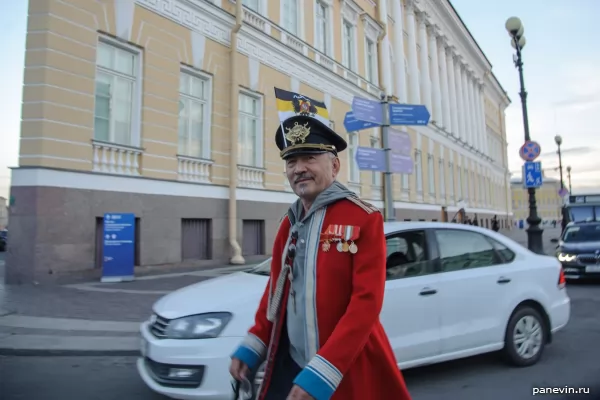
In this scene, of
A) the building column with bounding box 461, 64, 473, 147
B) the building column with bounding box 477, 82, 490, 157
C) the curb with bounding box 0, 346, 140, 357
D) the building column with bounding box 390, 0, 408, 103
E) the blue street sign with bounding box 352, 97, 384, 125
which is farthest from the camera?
the building column with bounding box 477, 82, 490, 157

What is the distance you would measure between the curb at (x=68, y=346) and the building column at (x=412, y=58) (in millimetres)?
26073

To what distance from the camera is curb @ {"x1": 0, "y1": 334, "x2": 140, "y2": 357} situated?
16.7ft

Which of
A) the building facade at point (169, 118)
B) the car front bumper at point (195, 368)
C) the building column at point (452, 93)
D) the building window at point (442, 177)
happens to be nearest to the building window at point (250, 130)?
the building facade at point (169, 118)

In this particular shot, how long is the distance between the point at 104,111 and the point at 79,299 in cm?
479

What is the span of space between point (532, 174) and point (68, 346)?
1402 cm

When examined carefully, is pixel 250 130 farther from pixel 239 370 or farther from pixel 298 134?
pixel 239 370

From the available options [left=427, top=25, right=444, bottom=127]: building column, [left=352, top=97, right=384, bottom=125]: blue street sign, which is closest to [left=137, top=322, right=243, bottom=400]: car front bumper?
[left=352, top=97, right=384, bottom=125]: blue street sign

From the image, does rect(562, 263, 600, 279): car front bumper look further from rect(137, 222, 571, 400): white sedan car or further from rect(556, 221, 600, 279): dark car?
rect(137, 222, 571, 400): white sedan car

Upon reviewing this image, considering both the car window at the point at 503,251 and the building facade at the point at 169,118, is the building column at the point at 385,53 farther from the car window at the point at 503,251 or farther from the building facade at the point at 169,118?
the car window at the point at 503,251

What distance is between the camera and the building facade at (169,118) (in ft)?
29.7

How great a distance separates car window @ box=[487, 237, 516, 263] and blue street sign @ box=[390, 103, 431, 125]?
4.55 m

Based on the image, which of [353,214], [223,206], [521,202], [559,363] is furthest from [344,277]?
[521,202]

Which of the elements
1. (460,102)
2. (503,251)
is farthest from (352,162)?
(460,102)

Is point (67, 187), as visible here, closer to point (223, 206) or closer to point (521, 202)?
point (223, 206)
